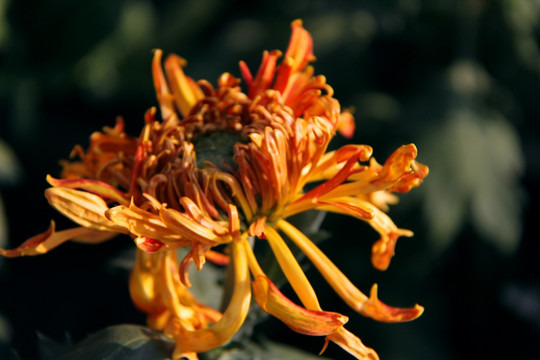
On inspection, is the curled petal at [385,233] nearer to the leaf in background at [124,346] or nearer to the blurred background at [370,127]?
the leaf in background at [124,346]

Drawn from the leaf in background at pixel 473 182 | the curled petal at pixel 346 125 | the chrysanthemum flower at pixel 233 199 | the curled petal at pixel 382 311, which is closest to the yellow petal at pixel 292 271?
the chrysanthemum flower at pixel 233 199

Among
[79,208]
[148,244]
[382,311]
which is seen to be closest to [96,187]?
[79,208]

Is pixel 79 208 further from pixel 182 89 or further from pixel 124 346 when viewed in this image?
pixel 182 89

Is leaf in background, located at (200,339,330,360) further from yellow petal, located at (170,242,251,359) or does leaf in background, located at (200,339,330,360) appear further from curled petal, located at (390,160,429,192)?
curled petal, located at (390,160,429,192)

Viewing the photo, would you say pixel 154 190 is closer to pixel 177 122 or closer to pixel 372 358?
pixel 177 122

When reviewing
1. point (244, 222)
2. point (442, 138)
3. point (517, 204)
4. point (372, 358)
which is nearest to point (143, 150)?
point (244, 222)

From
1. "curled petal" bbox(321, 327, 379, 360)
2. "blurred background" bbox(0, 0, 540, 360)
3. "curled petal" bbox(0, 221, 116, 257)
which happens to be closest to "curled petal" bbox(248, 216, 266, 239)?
"curled petal" bbox(321, 327, 379, 360)
